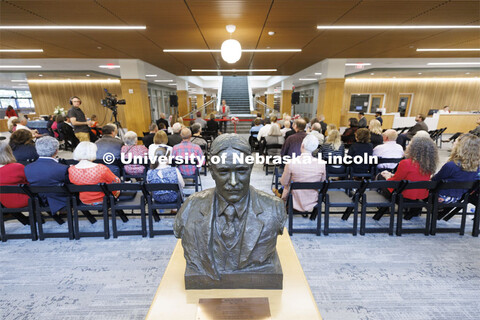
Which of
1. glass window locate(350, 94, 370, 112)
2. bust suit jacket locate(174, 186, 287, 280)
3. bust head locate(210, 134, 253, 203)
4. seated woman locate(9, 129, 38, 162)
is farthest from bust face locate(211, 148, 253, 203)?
glass window locate(350, 94, 370, 112)

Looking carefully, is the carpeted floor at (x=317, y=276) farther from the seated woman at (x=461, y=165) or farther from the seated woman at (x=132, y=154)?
the seated woman at (x=132, y=154)

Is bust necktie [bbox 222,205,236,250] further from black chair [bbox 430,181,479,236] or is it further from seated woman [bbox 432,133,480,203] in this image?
seated woman [bbox 432,133,480,203]

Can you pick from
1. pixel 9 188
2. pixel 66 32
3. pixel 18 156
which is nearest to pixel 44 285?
pixel 9 188

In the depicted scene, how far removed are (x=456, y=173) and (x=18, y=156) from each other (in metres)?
6.37

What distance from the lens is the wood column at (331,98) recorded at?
839 cm

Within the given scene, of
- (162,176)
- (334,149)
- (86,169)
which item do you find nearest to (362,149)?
(334,149)

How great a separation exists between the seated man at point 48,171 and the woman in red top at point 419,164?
13.8 feet

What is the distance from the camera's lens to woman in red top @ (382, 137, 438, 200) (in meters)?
2.80

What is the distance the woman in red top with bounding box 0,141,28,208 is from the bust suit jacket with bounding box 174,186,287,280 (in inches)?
107

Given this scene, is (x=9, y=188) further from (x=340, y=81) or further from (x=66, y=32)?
(x=340, y=81)

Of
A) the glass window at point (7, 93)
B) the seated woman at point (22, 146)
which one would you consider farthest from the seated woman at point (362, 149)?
the glass window at point (7, 93)

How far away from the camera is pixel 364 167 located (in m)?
4.11

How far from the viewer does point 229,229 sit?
4.08 ft

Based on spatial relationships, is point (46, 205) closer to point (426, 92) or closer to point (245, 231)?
point (245, 231)
